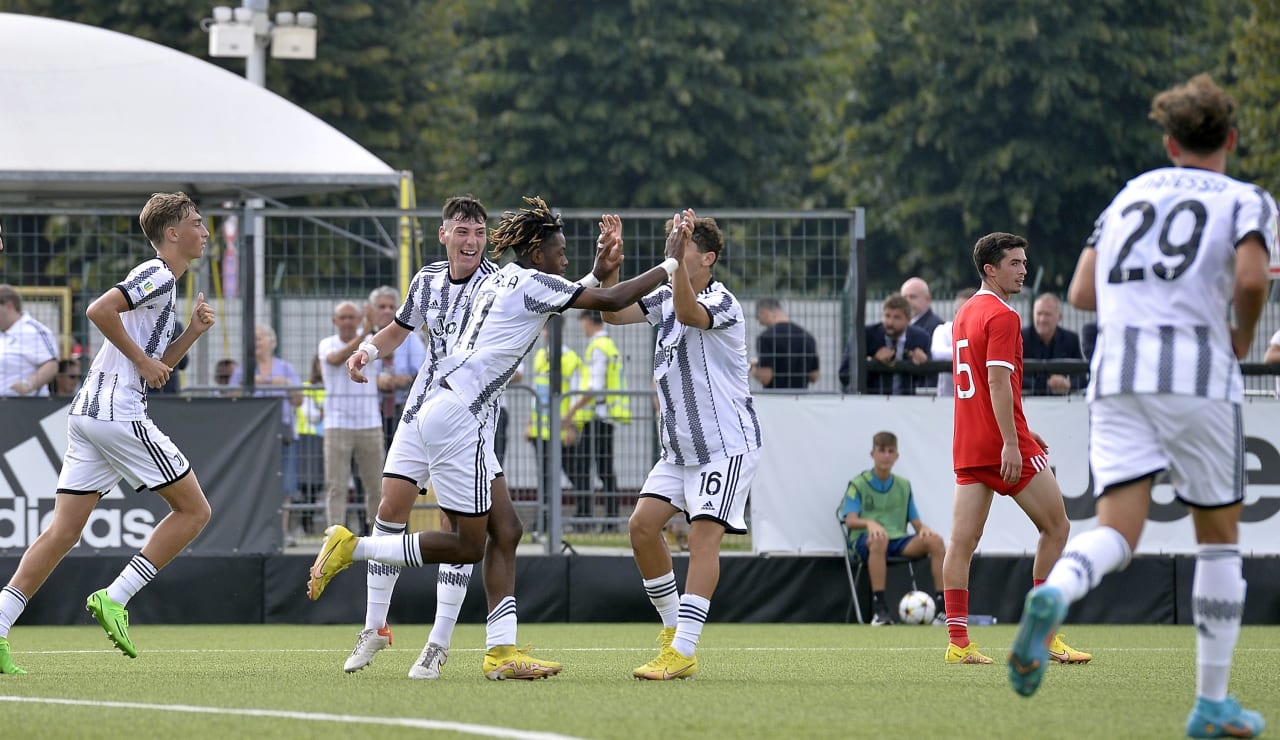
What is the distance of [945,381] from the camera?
44.3 ft

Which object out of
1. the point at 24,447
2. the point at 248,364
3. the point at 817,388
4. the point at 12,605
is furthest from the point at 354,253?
the point at 12,605

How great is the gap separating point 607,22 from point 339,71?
538 centimetres

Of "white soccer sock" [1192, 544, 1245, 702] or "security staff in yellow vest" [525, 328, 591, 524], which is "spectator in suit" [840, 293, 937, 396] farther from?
"white soccer sock" [1192, 544, 1245, 702]

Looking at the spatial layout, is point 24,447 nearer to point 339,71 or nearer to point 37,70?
point 37,70

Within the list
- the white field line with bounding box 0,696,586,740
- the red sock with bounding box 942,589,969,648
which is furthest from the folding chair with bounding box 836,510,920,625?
the white field line with bounding box 0,696,586,740

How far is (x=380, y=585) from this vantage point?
27.1ft

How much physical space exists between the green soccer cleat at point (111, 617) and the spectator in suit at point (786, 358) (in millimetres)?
6099

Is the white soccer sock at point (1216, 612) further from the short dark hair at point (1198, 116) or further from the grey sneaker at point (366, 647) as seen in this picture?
the grey sneaker at point (366, 647)

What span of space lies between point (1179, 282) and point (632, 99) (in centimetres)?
3002

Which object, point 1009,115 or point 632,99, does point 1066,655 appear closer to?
point 1009,115

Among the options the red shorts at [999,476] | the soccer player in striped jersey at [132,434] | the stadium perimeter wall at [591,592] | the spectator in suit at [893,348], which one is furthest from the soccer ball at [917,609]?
the soccer player in striped jersey at [132,434]

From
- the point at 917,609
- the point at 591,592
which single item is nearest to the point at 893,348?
the point at 917,609

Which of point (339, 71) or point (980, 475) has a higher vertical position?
point (339, 71)

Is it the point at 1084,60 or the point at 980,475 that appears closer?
the point at 980,475
